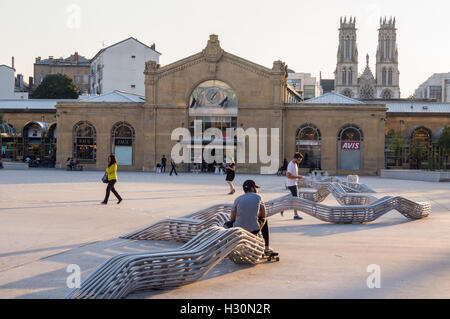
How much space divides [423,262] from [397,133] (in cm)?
4797

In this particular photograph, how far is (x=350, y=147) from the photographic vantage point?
4784 centimetres

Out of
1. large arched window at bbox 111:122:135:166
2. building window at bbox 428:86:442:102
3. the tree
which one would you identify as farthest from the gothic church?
large arched window at bbox 111:122:135:166

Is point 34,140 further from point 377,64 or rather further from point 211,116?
point 377,64

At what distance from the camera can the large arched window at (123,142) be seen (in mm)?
50125

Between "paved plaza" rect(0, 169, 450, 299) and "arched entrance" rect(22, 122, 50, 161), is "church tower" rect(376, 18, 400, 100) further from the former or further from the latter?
"paved plaza" rect(0, 169, 450, 299)

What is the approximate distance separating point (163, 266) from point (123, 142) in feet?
146

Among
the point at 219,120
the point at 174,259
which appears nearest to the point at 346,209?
the point at 174,259

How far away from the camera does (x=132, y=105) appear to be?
4984 centimetres

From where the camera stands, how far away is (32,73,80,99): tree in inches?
3071

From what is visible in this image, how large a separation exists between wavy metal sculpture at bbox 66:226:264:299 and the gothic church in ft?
430

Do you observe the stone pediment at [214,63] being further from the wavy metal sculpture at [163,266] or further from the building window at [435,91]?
the building window at [435,91]

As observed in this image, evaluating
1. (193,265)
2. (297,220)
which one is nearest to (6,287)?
(193,265)

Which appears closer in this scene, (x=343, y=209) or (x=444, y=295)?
(x=444, y=295)
